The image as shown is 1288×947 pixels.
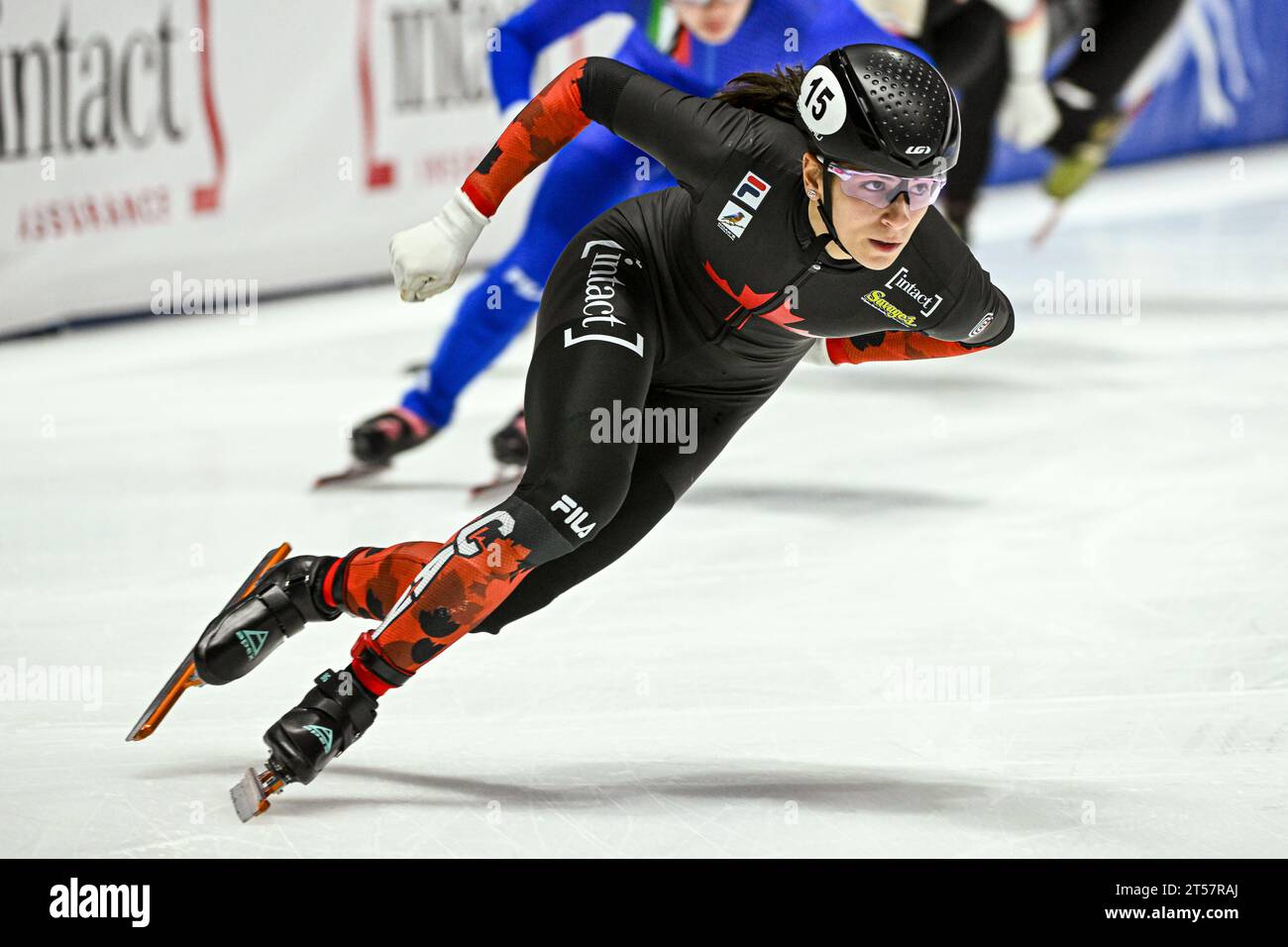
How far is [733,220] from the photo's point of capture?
2990 mm

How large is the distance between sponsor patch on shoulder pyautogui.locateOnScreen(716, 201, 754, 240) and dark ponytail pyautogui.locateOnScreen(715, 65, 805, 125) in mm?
195

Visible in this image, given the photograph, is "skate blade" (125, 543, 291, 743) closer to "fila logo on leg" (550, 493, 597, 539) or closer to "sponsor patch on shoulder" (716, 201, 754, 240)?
"fila logo on leg" (550, 493, 597, 539)

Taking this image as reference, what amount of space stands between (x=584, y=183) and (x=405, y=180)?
4123 millimetres

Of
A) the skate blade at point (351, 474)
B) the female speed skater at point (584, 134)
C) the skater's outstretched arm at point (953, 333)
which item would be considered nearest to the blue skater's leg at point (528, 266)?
the female speed skater at point (584, 134)

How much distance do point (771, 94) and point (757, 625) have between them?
1.41 meters

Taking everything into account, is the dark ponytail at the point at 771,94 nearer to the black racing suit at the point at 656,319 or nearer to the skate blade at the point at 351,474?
the black racing suit at the point at 656,319

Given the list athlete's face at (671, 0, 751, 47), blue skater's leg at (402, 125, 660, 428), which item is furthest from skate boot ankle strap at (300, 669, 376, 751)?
athlete's face at (671, 0, 751, 47)

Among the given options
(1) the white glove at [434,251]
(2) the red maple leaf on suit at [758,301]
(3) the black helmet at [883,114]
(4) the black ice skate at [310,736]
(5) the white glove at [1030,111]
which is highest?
(3) the black helmet at [883,114]

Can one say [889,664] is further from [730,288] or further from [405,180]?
[405,180]

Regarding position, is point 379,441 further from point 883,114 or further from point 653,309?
point 883,114

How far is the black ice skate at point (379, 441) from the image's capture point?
5.48m

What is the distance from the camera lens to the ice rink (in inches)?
114

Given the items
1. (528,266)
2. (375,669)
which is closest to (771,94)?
(375,669)
